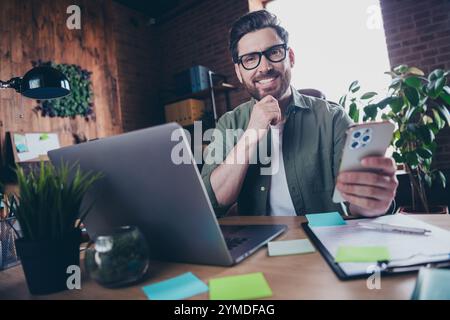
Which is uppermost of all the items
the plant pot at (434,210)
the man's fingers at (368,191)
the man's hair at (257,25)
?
the man's hair at (257,25)

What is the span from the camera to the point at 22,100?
288cm

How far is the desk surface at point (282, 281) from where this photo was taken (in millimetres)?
454

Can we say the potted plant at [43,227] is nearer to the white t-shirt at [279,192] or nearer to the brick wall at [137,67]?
the white t-shirt at [279,192]

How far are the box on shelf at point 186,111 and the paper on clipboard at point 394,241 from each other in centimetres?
309

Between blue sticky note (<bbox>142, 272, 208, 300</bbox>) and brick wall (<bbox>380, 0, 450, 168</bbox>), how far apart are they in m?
2.94

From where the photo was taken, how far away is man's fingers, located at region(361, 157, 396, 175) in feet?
2.30

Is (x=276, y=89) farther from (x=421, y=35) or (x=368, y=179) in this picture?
(x=421, y=35)

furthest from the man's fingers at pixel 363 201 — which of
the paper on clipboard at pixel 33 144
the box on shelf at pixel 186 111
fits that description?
the box on shelf at pixel 186 111

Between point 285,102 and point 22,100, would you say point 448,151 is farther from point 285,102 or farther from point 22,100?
point 22,100

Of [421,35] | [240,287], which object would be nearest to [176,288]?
[240,287]

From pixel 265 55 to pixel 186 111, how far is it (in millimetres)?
2557

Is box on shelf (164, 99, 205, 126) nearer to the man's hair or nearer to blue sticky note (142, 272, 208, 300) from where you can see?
the man's hair

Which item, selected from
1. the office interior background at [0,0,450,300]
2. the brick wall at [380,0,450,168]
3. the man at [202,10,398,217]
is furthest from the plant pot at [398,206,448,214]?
the man at [202,10,398,217]

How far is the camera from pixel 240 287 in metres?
0.51
